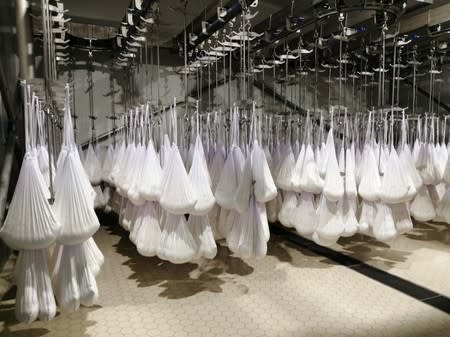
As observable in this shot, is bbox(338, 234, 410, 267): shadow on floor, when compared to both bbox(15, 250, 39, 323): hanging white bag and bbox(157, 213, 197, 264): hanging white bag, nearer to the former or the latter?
bbox(157, 213, 197, 264): hanging white bag

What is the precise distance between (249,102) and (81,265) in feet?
3.68

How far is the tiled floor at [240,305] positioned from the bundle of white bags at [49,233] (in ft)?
1.84

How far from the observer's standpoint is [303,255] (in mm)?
2791

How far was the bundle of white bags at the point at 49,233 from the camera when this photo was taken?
112 cm

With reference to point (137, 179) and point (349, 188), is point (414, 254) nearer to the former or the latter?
point (349, 188)

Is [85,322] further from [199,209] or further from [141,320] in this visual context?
[199,209]

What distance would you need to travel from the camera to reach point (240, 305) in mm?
1995

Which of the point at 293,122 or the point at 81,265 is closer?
the point at 81,265

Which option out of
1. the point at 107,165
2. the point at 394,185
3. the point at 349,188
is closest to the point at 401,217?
the point at 394,185

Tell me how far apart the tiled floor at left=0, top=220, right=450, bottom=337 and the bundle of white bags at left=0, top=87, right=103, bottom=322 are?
22.1 inches

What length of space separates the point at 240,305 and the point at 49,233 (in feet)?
3.99

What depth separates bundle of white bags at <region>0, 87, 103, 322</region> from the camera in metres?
1.12

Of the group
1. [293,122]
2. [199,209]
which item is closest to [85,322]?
[199,209]

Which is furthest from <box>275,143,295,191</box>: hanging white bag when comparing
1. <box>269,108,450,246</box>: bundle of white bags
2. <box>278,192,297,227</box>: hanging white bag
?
<box>278,192,297,227</box>: hanging white bag
